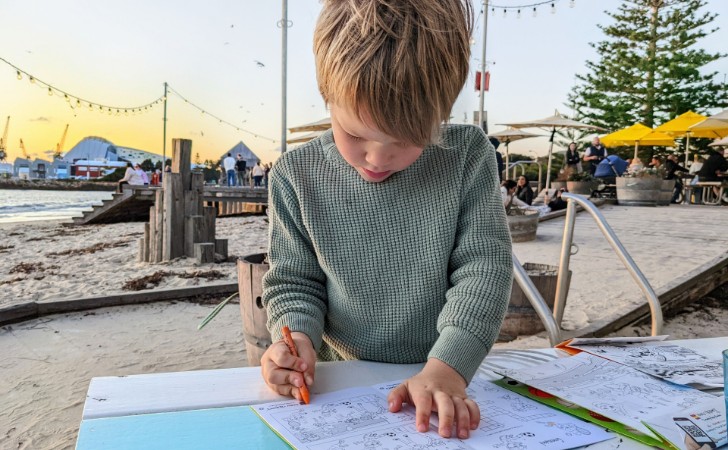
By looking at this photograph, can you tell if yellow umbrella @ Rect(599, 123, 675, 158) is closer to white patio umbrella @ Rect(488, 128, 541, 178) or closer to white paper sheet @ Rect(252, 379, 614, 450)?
white patio umbrella @ Rect(488, 128, 541, 178)

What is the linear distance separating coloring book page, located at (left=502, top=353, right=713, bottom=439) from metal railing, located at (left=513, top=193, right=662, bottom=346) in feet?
3.38

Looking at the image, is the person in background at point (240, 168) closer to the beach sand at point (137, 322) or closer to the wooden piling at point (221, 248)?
the beach sand at point (137, 322)

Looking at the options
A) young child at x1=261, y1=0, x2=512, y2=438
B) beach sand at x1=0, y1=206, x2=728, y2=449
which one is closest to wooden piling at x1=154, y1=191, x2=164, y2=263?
beach sand at x1=0, y1=206, x2=728, y2=449

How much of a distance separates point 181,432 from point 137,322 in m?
3.79

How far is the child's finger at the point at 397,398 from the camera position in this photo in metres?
0.82

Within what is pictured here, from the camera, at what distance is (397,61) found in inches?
31.9

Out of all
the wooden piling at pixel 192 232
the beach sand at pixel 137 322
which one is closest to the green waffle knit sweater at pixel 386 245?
the beach sand at pixel 137 322

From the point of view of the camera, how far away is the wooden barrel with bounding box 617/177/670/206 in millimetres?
11906

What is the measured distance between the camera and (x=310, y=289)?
3.73 ft

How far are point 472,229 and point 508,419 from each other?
0.37m

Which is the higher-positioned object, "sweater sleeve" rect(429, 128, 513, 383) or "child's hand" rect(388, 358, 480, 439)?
"sweater sleeve" rect(429, 128, 513, 383)

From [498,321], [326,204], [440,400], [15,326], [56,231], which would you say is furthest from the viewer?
[56,231]

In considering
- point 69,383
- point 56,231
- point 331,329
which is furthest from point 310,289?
→ point 56,231

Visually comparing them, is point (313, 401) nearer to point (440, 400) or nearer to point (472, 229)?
point (440, 400)
